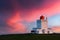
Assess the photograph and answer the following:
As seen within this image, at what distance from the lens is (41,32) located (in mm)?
131750

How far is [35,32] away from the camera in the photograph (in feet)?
438

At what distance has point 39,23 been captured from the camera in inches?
5271

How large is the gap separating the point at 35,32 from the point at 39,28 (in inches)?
169

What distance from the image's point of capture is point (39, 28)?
432ft

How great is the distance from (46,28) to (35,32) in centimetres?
833

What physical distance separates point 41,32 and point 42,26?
15.0 ft

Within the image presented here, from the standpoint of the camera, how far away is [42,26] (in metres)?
134

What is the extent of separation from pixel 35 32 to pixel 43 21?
31.4ft

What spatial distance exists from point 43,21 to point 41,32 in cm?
799

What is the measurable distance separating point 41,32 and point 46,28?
5191 millimetres

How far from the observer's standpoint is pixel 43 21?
5261 inches

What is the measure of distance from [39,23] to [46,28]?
6.11 meters

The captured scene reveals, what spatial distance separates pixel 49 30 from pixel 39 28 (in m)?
8.31
